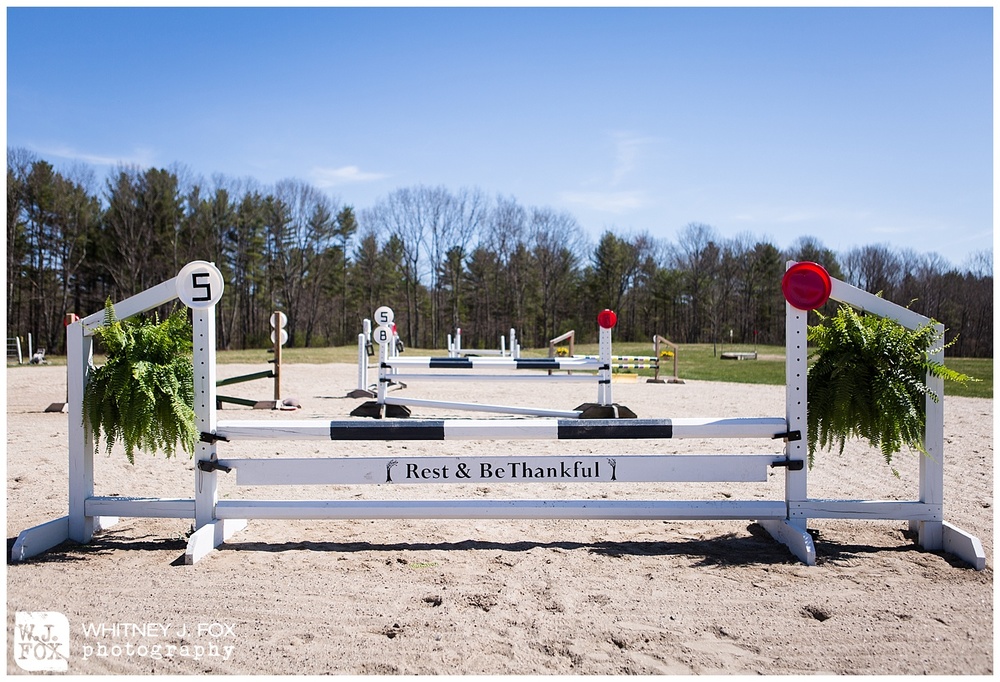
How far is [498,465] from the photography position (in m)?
3.81

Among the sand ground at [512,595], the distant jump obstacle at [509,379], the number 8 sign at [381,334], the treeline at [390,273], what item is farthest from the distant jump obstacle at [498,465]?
the treeline at [390,273]

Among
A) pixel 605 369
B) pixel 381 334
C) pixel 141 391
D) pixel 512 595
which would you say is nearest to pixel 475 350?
pixel 381 334

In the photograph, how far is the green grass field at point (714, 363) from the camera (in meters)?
19.0

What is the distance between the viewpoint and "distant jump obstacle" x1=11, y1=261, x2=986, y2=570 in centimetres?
375

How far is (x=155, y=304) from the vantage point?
3.87 metres

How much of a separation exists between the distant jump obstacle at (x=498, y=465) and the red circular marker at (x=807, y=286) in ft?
→ 0.69

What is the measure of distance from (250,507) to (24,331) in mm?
40302

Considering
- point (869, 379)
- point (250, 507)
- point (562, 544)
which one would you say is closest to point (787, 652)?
point (562, 544)

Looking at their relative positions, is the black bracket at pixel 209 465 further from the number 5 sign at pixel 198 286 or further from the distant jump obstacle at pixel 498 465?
the number 5 sign at pixel 198 286

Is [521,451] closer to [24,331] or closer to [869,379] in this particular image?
[869,379]

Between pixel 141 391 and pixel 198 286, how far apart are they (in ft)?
2.14

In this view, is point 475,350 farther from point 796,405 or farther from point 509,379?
point 796,405

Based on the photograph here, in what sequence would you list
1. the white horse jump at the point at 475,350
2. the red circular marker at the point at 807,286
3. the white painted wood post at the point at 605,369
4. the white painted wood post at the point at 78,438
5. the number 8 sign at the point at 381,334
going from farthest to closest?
the white horse jump at the point at 475,350 → the number 8 sign at the point at 381,334 → the white painted wood post at the point at 605,369 → the white painted wood post at the point at 78,438 → the red circular marker at the point at 807,286

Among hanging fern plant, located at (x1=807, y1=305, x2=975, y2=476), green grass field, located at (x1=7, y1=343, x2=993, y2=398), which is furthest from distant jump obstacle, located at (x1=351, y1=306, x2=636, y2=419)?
hanging fern plant, located at (x1=807, y1=305, x2=975, y2=476)
